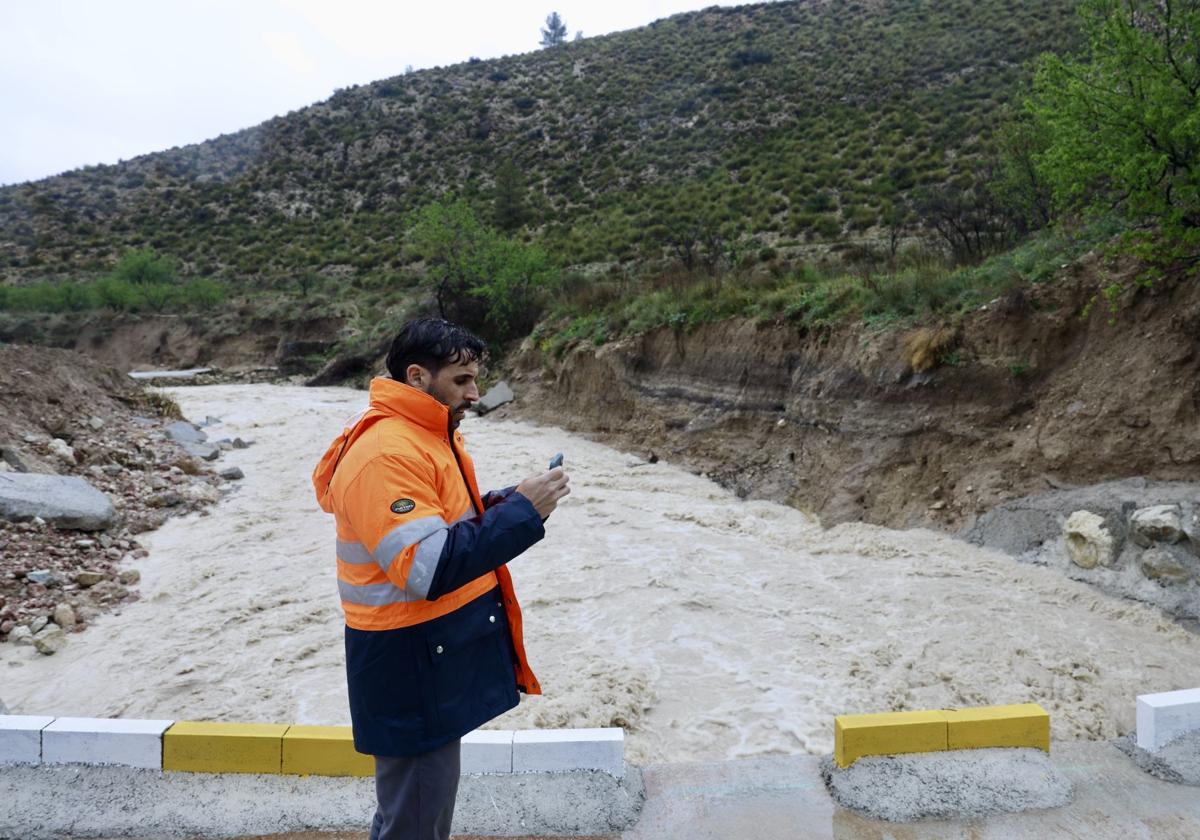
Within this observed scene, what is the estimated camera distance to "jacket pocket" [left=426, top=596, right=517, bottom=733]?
6.91ft

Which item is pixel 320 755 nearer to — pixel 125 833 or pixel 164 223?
pixel 125 833

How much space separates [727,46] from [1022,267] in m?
40.5

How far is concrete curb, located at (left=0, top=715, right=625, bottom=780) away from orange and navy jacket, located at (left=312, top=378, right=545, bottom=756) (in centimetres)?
157

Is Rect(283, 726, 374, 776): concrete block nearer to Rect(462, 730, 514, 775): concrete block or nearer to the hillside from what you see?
Rect(462, 730, 514, 775): concrete block

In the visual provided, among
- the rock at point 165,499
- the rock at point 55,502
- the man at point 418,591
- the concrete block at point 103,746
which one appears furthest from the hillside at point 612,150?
the man at point 418,591

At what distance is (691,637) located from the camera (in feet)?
21.0

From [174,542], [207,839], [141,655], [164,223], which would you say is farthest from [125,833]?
[164,223]

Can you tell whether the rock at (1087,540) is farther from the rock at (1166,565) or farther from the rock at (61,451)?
the rock at (61,451)

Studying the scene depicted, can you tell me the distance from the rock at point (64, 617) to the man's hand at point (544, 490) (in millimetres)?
6408

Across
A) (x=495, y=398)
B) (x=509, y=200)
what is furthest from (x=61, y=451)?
(x=509, y=200)

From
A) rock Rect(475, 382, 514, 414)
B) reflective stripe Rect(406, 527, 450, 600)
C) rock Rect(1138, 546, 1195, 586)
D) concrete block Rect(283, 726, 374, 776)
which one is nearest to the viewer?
reflective stripe Rect(406, 527, 450, 600)

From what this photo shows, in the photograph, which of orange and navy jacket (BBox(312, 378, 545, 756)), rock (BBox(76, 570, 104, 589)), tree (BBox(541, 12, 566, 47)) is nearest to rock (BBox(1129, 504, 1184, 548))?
orange and navy jacket (BBox(312, 378, 545, 756))

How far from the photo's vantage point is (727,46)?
44.1 m

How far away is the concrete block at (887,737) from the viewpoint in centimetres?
375
